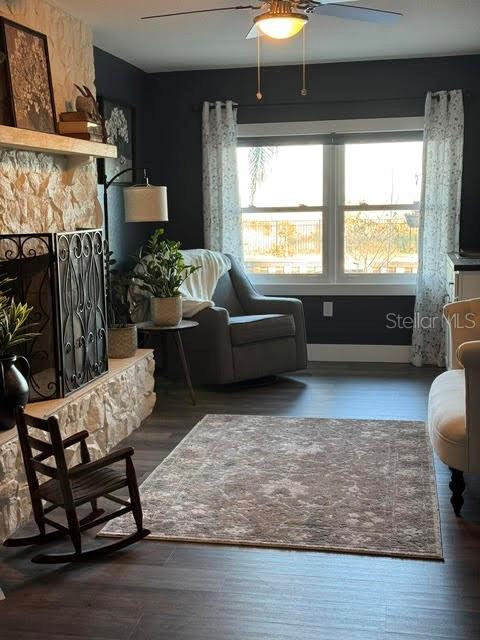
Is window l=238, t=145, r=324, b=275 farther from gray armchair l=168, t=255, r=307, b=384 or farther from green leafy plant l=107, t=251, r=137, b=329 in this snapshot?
green leafy plant l=107, t=251, r=137, b=329

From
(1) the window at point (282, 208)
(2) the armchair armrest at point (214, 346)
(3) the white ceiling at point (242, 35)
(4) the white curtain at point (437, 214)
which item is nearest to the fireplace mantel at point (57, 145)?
(3) the white ceiling at point (242, 35)

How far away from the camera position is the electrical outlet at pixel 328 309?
662 cm

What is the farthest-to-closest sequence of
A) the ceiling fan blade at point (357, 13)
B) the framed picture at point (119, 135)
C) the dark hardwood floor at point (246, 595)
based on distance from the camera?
the framed picture at point (119, 135) < the ceiling fan blade at point (357, 13) < the dark hardwood floor at point (246, 595)

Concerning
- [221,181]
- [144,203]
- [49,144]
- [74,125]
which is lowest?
[144,203]

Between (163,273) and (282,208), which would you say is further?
(282,208)

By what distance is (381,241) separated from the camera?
21.4 ft

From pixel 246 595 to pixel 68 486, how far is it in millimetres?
773

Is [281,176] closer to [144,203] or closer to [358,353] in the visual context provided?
[358,353]

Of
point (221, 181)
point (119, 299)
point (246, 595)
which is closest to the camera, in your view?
point (246, 595)

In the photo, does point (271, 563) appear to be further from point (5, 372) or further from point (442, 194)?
point (442, 194)

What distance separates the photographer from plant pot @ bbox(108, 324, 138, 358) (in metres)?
4.75

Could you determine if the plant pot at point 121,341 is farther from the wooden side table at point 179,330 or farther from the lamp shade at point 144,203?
the lamp shade at point 144,203

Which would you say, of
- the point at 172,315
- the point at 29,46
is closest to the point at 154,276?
the point at 172,315

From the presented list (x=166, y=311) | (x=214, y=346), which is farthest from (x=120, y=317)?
(x=214, y=346)
